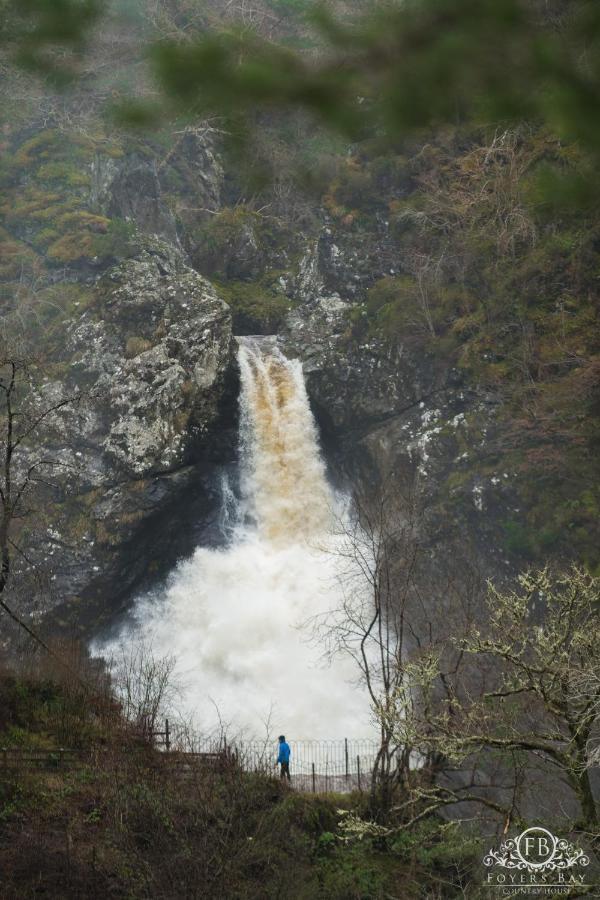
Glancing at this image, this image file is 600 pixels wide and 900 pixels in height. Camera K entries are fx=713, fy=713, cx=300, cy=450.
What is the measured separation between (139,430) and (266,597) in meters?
6.88

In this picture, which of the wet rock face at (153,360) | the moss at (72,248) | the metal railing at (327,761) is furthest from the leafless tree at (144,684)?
the moss at (72,248)

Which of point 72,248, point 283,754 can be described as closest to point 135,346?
point 72,248

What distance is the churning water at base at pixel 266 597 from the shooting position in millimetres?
18141

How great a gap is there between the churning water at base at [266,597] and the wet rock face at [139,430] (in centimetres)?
108

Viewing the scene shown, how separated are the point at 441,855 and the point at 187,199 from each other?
28569 mm

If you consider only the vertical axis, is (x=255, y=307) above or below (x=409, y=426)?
above

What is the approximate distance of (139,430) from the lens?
76.0 ft

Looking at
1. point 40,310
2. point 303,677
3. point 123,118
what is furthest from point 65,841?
point 40,310

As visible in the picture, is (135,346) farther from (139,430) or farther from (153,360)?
(139,430)

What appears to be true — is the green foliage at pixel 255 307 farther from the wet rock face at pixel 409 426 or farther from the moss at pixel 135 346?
the moss at pixel 135 346

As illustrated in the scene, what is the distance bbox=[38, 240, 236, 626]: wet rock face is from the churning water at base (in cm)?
108

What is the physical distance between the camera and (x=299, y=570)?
21.7 m

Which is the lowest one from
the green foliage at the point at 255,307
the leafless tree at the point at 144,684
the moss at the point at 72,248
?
the leafless tree at the point at 144,684

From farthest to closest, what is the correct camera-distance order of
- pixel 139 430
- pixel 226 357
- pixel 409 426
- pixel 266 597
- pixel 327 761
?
pixel 226 357, pixel 409 426, pixel 139 430, pixel 266 597, pixel 327 761
